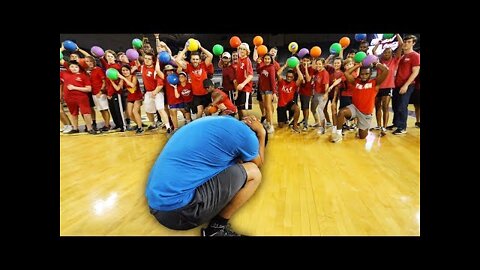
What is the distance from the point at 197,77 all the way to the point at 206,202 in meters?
3.09

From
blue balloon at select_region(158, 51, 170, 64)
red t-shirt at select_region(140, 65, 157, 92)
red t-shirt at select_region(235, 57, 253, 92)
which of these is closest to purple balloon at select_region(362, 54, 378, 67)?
red t-shirt at select_region(235, 57, 253, 92)

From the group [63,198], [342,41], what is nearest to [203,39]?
[342,41]

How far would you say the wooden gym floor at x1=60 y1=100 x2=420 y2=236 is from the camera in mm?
1511

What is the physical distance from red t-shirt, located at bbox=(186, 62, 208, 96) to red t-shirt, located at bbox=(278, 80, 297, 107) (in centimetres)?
128

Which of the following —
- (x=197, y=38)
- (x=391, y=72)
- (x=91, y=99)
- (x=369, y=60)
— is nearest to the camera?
(x=369, y=60)

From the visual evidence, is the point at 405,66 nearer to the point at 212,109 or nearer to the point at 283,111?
the point at 283,111

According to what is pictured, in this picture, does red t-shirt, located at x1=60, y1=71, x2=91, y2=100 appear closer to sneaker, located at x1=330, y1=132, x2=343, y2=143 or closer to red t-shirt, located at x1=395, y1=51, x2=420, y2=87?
sneaker, located at x1=330, y1=132, x2=343, y2=143

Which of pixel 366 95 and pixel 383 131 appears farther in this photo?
pixel 383 131

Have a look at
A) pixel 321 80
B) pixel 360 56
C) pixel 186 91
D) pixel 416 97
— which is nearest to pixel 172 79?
pixel 186 91

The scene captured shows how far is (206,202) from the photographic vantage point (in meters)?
1.23

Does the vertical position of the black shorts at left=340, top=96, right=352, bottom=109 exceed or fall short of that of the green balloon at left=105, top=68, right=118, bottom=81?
it falls short

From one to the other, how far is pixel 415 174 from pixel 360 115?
131 cm

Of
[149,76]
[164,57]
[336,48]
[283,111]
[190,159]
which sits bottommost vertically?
[190,159]

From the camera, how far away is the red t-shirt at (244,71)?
4.02 m
